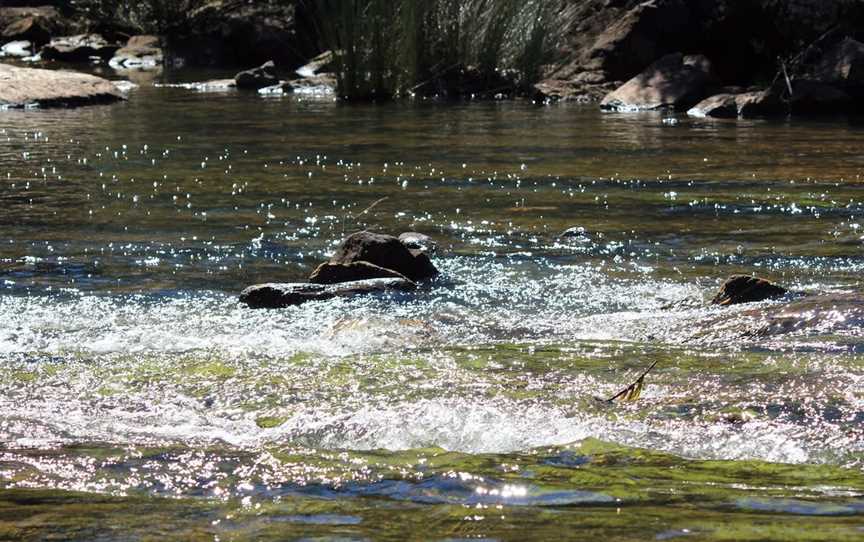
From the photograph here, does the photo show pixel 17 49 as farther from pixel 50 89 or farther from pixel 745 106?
pixel 745 106

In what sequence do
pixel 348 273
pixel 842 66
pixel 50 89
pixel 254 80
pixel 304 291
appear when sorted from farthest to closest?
pixel 254 80 → pixel 50 89 → pixel 842 66 → pixel 348 273 → pixel 304 291

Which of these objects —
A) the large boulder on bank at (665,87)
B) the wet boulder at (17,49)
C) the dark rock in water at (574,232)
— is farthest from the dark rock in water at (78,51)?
the dark rock in water at (574,232)

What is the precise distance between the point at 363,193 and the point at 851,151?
390 cm

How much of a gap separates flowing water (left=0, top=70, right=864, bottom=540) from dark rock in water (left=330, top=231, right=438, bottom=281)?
0.11 meters

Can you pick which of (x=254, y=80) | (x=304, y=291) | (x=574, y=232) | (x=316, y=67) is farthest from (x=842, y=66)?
(x=304, y=291)

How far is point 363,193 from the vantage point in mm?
7945

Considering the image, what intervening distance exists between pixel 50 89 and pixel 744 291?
10.9 meters

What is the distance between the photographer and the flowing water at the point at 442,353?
273 cm

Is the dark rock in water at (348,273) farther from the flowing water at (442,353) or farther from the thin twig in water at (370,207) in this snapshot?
the thin twig in water at (370,207)

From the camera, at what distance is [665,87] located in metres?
13.6

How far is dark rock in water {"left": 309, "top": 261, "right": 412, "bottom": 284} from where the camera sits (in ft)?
18.1

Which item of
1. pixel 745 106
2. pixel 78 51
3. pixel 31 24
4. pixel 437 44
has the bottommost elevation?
pixel 745 106

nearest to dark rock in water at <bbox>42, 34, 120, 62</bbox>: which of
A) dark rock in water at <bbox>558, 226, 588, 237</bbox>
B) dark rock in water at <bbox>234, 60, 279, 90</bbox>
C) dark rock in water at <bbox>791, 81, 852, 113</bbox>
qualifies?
dark rock in water at <bbox>234, 60, 279, 90</bbox>

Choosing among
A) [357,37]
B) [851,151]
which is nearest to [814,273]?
[851,151]
